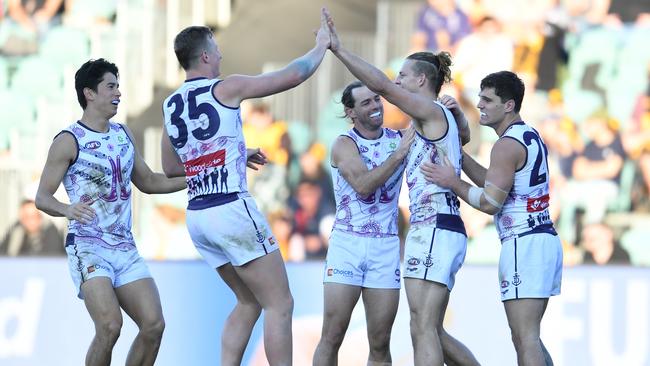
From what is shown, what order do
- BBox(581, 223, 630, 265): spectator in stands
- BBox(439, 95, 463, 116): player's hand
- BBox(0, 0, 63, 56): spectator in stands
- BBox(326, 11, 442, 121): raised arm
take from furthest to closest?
1. BBox(0, 0, 63, 56): spectator in stands
2. BBox(581, 223, 630, 265): spectator in stands
3. BBox(439, 95, 463, 116): player's hand
4. BBox(326, 11, 442, 121): raised arm

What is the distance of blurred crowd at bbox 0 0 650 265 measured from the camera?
13.1 m

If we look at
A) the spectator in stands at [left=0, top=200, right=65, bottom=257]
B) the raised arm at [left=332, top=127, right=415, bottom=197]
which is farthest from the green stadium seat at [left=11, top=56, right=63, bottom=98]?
the raised arm at [left=332, top=127, right=415, bottom=197]

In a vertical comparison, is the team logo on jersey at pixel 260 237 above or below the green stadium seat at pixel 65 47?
below

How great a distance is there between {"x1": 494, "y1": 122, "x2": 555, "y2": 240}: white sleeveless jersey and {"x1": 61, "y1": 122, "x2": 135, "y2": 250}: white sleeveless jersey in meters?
2.44

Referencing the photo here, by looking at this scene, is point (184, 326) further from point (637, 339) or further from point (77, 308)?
point (637, 339)

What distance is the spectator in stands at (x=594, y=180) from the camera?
13164mm

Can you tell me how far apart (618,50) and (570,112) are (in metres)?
1.05

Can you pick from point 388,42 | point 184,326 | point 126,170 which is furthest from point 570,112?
point 126,170

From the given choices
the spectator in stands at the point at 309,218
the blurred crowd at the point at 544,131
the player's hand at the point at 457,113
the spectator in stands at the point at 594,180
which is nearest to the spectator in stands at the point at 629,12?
the blurred crowd at the point at 544,131

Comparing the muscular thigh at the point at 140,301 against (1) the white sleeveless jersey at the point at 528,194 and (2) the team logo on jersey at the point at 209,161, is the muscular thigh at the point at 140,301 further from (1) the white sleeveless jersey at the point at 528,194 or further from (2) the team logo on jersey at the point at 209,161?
(1) the white sleeveless jersey at the point at 528,194

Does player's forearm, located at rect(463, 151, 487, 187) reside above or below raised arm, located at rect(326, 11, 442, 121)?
below

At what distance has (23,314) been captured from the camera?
898 centimetres

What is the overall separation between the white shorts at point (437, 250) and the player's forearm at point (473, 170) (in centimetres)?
64

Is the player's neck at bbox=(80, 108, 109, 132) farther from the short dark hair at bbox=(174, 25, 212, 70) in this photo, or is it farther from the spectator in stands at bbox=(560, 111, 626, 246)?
the spectator in stands at bbox=(560, 111, 626, 246)
